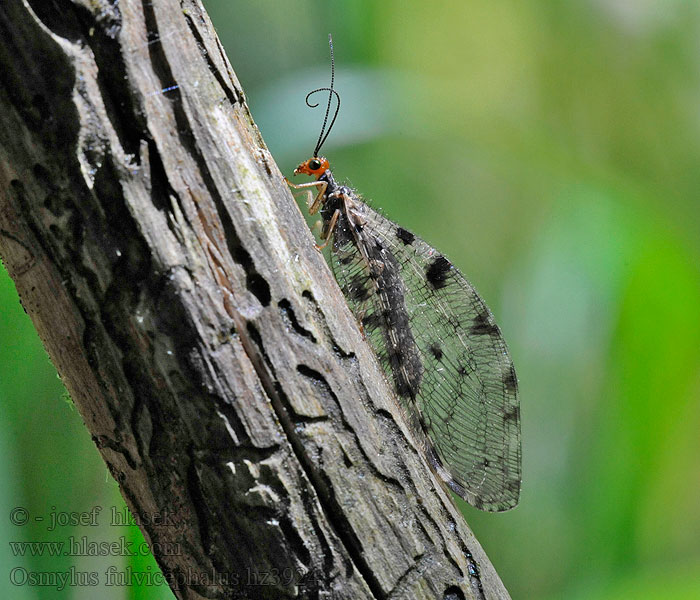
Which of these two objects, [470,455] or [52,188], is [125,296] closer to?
[52,188]

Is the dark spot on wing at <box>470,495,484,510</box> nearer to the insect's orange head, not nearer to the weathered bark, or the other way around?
the weathered bark

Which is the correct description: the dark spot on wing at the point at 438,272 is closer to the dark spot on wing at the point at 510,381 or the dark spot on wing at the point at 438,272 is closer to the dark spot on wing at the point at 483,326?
the dark spot on wing at the point at 483,326

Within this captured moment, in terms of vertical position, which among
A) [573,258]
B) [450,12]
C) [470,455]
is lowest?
[470,455]

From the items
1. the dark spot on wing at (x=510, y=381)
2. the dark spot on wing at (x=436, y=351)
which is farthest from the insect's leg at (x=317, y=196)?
the dark spot on wing at (x=510, y=381)

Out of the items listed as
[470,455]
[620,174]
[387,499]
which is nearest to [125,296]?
[387,499]

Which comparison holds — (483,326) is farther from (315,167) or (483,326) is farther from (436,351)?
(315,167)

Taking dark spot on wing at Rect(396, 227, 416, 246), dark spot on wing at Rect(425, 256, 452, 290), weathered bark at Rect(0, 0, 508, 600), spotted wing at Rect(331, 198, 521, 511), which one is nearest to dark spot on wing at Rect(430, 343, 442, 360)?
spotted wing at Rect(331, 198, 521, 511)
